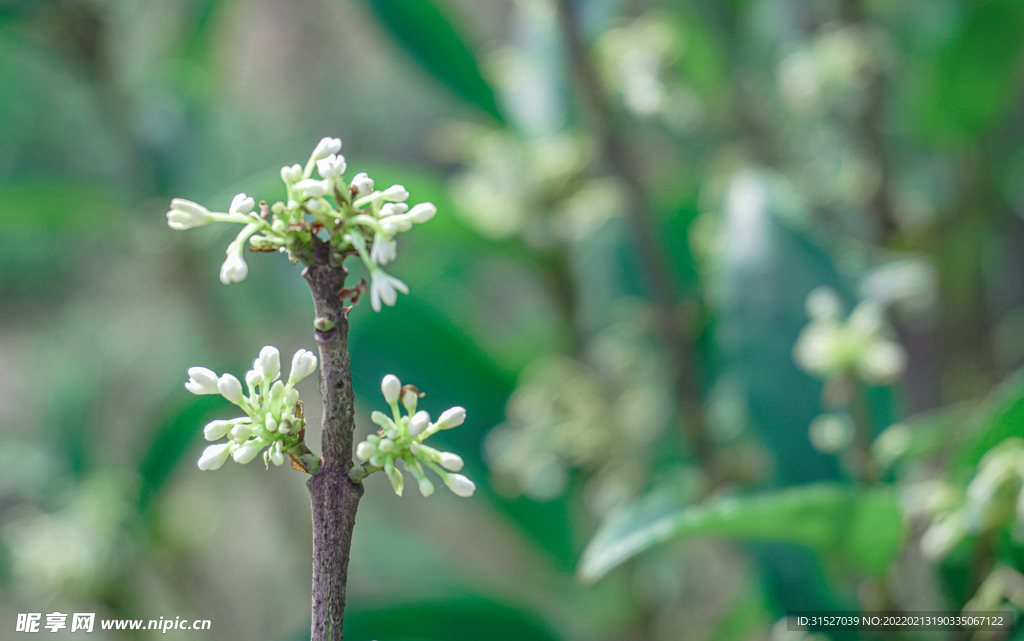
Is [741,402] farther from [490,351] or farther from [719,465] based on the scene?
[490,351]

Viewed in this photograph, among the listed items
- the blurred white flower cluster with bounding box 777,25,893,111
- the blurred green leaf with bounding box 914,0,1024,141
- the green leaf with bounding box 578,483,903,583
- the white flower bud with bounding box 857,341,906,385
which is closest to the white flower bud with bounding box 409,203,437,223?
the green leaf with bounding box 578,483,903,583

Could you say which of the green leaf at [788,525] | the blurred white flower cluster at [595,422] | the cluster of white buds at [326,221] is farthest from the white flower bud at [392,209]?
the blurred white flower cluster at [595,422]

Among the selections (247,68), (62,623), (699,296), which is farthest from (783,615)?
(247,68)

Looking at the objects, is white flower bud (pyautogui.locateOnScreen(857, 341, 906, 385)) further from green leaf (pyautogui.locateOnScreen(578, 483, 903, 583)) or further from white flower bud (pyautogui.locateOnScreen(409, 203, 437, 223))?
white flower bud (pyautogui.locateOnScreen(409, 203, 437, 223))

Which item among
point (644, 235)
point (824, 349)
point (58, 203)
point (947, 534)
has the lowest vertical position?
point (947, 534)

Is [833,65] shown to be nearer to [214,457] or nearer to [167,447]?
[214,457]

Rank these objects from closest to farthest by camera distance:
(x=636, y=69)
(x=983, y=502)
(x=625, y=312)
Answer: (x=983, y=502) < (x=636, y=69) < (x=625, y=312)

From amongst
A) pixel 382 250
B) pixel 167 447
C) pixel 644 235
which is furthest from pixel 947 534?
pixel 167 447
